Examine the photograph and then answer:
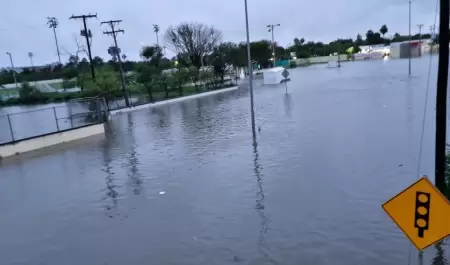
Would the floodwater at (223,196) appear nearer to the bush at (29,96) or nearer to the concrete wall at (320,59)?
the bush at (29,96)

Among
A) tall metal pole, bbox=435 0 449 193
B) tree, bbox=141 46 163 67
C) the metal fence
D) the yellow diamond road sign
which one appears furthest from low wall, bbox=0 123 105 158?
tree, bbox=141 46 163 67

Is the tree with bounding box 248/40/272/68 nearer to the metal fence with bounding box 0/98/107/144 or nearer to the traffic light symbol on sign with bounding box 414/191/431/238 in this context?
the metal fence with bounding box 0/98/107/144

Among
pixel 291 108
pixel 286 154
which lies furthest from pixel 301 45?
pixel 286 154

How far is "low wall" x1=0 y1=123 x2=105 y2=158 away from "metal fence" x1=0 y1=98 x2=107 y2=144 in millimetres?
276

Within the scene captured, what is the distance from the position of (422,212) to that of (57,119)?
68.2 ft

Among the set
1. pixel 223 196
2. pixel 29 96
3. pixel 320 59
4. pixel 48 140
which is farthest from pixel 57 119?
pixel 320 59

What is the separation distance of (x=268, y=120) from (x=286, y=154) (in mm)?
8849

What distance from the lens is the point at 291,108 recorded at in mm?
28016

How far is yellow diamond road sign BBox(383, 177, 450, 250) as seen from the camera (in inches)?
192

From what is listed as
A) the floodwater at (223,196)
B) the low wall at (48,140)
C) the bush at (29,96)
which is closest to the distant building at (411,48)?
the bush at (29,96)

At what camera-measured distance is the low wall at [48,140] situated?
18.8 m

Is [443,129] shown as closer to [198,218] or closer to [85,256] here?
[198,218]

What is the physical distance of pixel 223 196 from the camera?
35.4ft

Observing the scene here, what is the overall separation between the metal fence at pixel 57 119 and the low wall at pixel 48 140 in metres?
0.28
